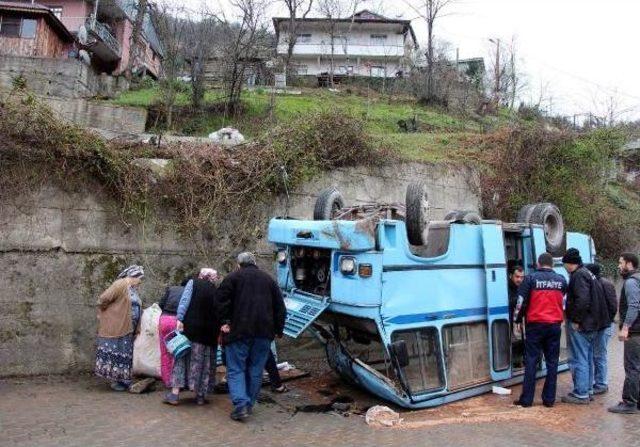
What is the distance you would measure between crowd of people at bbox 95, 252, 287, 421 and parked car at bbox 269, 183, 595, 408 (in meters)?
0.52

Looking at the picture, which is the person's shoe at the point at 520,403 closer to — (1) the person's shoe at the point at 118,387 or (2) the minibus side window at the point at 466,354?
(2) the minibus side window at the point at 466,354

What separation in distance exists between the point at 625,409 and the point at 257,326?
14.2 feet

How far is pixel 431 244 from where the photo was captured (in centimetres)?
690

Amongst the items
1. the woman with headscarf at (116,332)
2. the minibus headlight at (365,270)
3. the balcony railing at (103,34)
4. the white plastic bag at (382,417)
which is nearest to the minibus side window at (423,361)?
the white plastic bag at (382,417)

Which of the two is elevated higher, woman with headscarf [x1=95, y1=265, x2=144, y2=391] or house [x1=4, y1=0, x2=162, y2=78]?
house [x1=4, y1=0, x2=162, y2=78]

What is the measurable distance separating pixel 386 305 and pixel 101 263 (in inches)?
170

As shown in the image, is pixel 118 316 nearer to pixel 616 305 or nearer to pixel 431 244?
pixel 431 244

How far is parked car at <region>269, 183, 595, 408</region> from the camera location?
19.4 ft

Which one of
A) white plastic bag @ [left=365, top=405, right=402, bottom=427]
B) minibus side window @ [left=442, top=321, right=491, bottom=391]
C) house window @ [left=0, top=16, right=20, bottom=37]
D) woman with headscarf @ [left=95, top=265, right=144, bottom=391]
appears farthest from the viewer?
house window @ [left=0, top=16, right=20, bottom=37]

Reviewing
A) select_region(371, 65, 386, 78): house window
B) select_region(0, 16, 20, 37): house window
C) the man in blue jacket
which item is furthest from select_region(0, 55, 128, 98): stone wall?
select_region(371, 65, 386, 78): house window

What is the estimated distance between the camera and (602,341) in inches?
273

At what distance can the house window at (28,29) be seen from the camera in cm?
2938

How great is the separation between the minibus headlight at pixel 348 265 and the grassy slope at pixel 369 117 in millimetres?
5707

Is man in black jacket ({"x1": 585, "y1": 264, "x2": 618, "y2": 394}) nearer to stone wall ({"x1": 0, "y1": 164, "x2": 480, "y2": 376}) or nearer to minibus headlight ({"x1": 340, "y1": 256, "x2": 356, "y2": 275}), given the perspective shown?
minibus headlight ({"x1": 340, "y1": 256, "x2": 356, "y2": 275})
